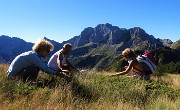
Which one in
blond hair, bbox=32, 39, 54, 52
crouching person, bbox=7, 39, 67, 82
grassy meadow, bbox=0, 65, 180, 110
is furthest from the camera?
blond hair, bbox=32, 39, 54, 52

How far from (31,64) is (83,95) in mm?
1691

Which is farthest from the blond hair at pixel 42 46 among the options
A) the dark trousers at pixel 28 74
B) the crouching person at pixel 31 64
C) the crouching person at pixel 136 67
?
the crouching person at pixel 136 67

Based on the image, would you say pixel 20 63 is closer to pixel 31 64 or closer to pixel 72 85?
pixel 31 64

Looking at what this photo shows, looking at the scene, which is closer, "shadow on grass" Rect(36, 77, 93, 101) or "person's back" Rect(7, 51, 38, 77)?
"shadow on grass" Rect(36, 77, 93, 101)

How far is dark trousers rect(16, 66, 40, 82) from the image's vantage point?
8.98 m

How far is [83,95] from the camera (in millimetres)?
8352

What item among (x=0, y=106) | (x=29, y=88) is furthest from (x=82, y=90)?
(x=0, y=106)

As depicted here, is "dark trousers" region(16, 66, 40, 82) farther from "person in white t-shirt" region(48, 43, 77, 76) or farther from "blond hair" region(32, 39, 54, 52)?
"person in white t-shirt" region(48, 43, 77, 76)

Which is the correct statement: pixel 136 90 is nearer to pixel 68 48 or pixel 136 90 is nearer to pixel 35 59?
pixel 35 59

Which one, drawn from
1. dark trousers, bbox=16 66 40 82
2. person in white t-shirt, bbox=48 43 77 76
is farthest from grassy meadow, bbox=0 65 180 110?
person in white t-shirt, bbox=48 43 77 76

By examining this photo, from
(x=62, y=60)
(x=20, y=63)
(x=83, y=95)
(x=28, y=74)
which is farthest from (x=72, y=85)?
(x=62, y=60)

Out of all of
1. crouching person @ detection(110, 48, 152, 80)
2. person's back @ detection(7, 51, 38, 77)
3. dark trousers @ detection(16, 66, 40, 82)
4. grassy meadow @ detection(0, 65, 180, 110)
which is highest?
crouching person @ detection(110, 48, 152, 80)

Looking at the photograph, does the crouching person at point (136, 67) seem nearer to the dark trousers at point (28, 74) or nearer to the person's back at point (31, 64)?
the person's back at point (31, 64)

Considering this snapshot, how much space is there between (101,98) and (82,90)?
2.52 feet
